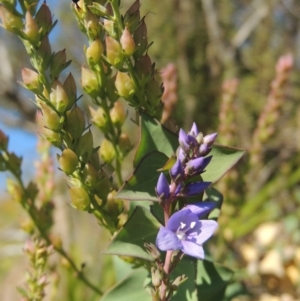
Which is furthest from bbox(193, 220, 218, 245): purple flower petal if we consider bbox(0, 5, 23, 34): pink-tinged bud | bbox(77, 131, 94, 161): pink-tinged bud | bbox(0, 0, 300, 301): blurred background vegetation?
bbox(0, 0, 300, 301): blurred background vegetation

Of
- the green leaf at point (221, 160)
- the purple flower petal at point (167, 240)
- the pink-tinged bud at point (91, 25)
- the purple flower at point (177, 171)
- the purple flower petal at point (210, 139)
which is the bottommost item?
the green leaf at point (221, 160)

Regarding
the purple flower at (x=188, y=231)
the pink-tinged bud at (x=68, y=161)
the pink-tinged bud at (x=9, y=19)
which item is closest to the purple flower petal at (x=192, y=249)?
the purple flower at (x=188, y=231)

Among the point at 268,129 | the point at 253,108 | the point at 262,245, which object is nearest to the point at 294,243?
the point at 262,245

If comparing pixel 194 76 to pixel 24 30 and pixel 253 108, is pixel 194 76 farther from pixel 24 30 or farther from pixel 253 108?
pixel 24 30

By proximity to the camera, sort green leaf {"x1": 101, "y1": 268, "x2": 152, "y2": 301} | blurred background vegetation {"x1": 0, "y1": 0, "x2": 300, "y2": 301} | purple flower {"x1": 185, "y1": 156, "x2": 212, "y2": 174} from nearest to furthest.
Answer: purple flower {"x1": 185, "y1": 156, "x2": 212, "y2": 174}
green leaf {"x1": 101, "y1": 268, "x2": 152, "y2": 301}
blurred background vegetation {"x1": 0, "y1": 0, "x2": 300, "y2": 301}

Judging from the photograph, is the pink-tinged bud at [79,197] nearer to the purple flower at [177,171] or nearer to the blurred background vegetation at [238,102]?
the purple flower at [177,171]

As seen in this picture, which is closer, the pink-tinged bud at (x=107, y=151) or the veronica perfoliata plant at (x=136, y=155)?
the veronica perfoliata plant at (x=136, y=155)

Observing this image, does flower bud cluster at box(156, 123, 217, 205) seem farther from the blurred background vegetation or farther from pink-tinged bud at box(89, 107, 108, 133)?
the blurred background vegetation

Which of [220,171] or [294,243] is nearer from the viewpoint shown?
[220,171]
